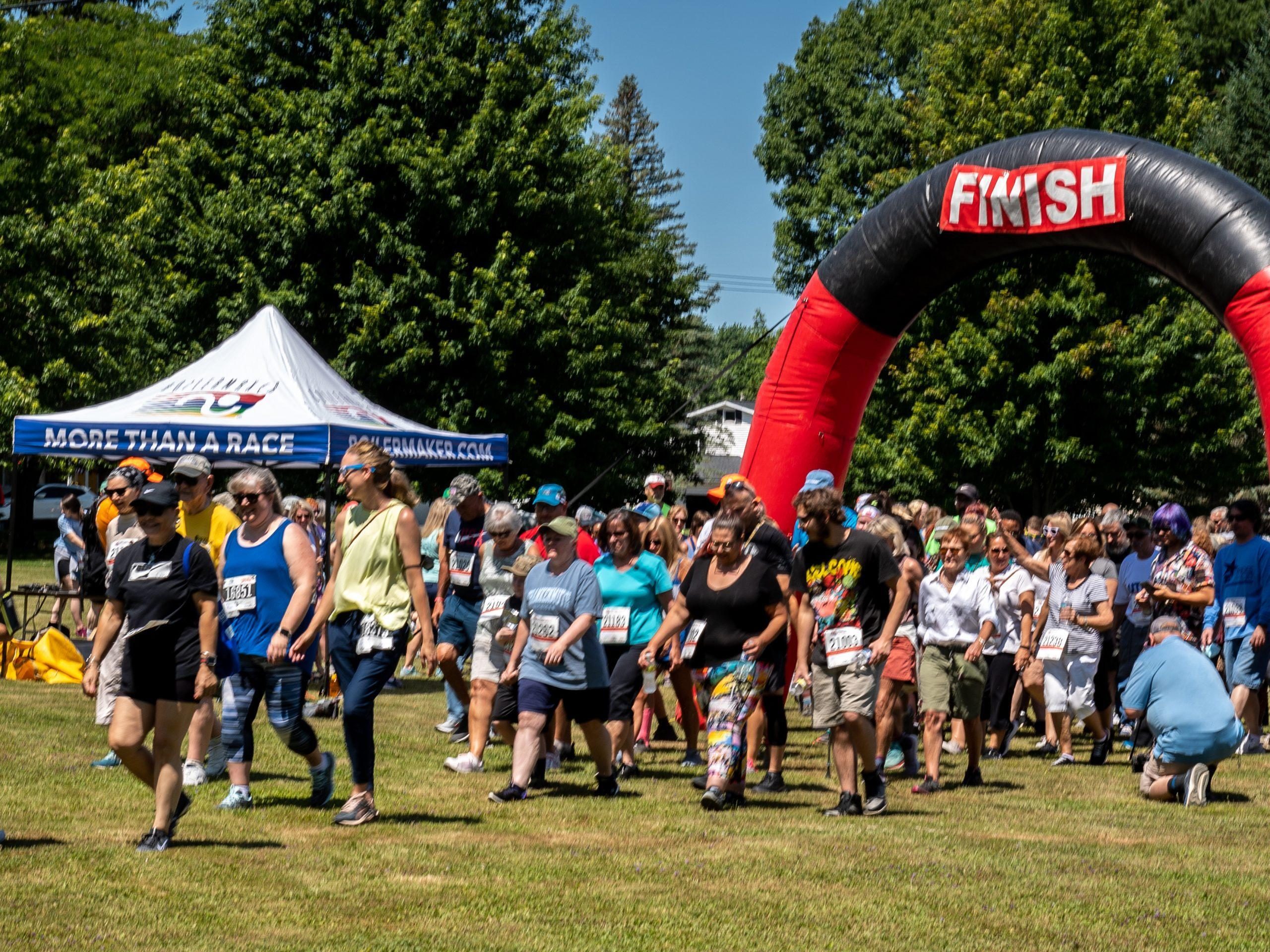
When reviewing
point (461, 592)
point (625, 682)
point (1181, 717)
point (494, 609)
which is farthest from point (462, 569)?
point (1181, 717)

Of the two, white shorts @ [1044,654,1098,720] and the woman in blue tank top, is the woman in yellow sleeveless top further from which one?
white shorts @ [1044,654,1098,720]

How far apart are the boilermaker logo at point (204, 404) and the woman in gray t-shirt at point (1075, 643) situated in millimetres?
7365

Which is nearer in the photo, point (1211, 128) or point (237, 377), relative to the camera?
point (237, 377)

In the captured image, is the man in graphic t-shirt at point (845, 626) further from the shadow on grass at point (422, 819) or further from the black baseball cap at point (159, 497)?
the black baseball cap at point (159, 497)

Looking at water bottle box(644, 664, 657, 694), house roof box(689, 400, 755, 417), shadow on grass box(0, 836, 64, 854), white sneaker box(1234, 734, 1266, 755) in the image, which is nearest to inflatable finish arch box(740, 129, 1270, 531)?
white sneaker box(1234, 734, 1266, 755)

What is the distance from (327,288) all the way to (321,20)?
18.0ft

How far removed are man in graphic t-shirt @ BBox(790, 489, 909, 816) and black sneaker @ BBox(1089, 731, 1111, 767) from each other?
3.38 meters

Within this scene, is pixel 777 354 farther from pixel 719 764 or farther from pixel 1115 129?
pixel 1115 129

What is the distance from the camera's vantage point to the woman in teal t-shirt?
392 inches

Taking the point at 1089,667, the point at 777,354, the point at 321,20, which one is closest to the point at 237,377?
the point at 777,354

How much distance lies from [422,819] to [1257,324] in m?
7.56

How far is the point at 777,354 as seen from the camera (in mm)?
14344

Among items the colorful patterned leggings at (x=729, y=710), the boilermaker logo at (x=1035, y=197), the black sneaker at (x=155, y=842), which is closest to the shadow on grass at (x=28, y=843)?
the black sneaker at (x=155, y=842)

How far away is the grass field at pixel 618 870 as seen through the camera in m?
5.84
